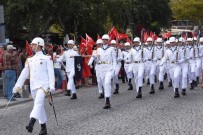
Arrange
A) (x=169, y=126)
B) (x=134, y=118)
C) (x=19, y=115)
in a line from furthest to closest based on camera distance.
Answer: (x=19, y=115), (x=134, y=118), (x=169, y=126)

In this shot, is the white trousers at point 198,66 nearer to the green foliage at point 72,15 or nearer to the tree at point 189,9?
the green foliage at point 72,15

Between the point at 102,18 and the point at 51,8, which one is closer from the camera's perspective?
the point at 51,8

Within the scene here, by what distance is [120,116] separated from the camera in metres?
13.8

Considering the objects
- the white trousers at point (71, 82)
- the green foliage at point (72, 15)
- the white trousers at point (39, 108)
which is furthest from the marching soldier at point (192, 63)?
the green foliage at point (72, 15)

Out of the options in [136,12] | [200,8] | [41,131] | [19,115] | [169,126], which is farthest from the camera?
[200,8]

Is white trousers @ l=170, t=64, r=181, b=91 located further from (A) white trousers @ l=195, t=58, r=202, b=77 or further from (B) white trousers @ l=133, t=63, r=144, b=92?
(A) white trousers @ l=195, t=58, r=202, b=77

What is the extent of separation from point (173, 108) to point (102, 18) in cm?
2720

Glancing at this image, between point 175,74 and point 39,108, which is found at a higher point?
point 175,74

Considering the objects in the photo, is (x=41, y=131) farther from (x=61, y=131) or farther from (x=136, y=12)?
(x=136, y=12)

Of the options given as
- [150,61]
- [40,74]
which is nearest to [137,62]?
[150,61]

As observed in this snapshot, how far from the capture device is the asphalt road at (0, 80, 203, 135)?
11.6 m

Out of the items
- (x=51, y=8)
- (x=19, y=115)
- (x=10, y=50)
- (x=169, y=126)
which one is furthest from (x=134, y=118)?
(x=51, y=8)

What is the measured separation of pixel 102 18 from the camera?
1651 inches

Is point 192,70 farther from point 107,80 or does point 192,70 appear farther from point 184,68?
point 107,80
